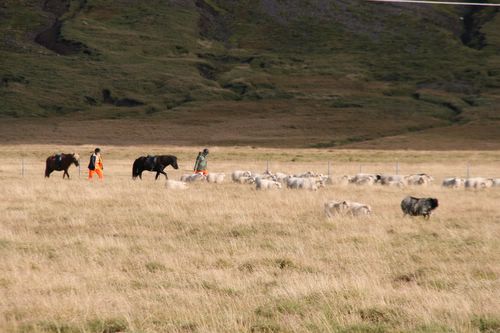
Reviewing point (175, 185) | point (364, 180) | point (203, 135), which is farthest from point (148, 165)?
point (203, 135)

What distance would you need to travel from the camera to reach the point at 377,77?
555ft

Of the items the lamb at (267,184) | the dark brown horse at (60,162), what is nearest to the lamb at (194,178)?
the lamb at (267,184)

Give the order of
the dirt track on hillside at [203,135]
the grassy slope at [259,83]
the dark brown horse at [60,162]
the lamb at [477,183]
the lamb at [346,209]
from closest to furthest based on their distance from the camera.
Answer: the lamb at [346,209] → the lamb at [477,183] → the dark brown horse at [60,162] → the dirt track on hillside at [203,135] → the grassy slope at [259,83]

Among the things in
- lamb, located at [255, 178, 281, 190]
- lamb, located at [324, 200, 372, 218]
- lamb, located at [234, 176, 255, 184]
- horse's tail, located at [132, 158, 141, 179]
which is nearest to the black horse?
horse's tail, located at [132, 158, 141, 179]

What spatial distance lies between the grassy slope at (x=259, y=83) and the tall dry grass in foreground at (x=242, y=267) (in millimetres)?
85073

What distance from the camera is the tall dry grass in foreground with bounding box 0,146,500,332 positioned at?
8.57m

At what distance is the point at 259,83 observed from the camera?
161 metres

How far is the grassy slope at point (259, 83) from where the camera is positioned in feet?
418

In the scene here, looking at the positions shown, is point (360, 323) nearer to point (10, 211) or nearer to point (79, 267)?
point (79, 267)

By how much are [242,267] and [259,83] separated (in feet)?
493

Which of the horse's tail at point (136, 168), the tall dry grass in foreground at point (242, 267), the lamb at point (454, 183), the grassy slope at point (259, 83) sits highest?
the grassy slope at point (259, 83)

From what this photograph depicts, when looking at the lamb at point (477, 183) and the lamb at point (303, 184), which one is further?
the lamb at point (477, 183)

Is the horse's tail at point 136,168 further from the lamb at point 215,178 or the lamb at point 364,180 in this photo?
the lamb at point 364,180

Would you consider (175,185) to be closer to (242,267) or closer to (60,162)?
(60,162)
